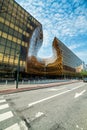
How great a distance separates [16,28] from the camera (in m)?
34.1

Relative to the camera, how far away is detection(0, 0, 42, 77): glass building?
2961 cm

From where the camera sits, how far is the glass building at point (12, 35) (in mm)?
29609

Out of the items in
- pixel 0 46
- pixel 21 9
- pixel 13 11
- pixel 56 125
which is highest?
pixel 21 9

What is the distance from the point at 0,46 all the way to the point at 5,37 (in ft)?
9.79

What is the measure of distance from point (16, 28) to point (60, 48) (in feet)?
193

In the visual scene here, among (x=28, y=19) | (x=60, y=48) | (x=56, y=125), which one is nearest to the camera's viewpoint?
(x=56, y=125)

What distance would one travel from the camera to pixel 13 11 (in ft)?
110

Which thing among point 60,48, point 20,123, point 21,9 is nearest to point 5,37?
point 21,9

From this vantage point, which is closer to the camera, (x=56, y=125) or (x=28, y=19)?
(x=56, y=125)

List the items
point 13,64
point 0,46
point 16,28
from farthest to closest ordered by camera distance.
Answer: point 16,28 → point 13,64 → point 0,46

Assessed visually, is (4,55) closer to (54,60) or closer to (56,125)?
(56,125)

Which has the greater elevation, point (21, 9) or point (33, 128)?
point (21, 9)

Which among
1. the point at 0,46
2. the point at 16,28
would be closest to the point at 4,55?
the point at 0,46

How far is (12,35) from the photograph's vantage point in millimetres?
32438
